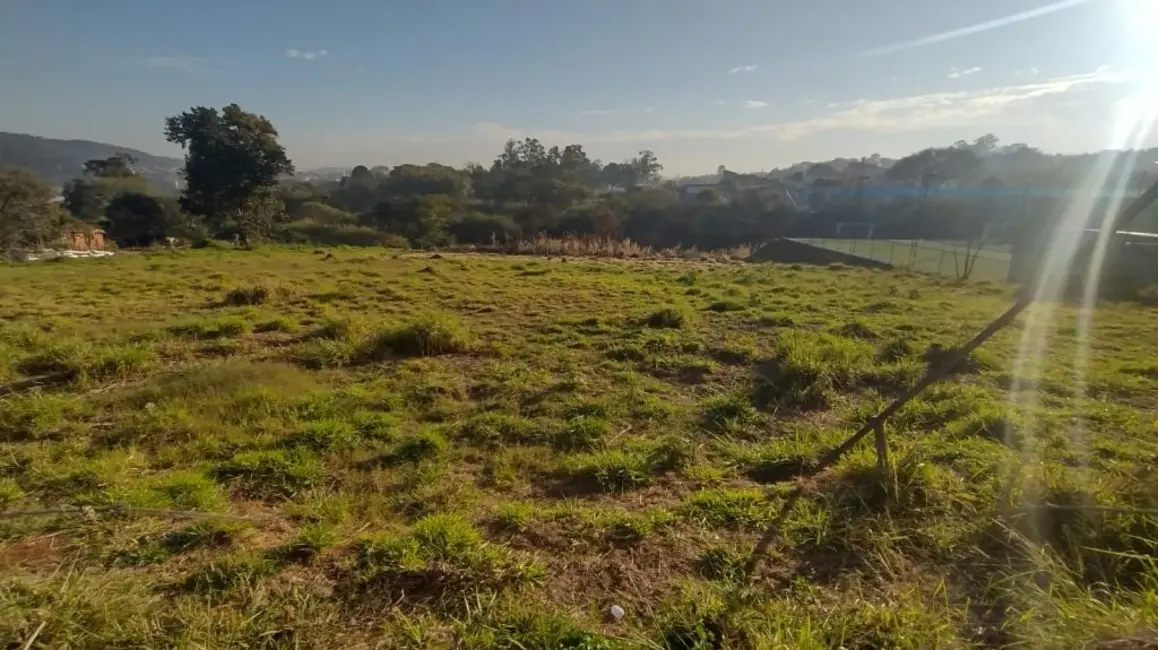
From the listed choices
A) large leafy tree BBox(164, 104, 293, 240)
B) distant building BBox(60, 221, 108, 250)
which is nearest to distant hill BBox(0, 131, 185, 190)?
distant building BBox(60, 221, 108, 250)

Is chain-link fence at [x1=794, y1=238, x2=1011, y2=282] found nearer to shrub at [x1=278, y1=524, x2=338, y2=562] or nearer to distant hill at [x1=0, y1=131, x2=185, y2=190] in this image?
shrub at [x1=278, y1=524, x2=338, y2=562]

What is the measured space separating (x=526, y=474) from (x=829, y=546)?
5.19 ft

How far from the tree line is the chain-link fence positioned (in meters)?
3.23

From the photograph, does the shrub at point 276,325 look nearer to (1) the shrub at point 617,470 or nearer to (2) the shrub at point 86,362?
(2) the shrub at point 86,362

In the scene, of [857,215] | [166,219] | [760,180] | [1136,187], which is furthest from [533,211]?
[760,180]

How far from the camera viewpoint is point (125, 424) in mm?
3604

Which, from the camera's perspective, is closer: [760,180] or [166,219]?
[166,219]

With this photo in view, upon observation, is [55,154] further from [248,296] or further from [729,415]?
[729,415]

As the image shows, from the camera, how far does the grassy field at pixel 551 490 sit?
1868 millimetres

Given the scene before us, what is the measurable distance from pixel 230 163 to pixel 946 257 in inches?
1031

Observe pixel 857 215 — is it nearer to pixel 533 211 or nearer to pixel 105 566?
pixel 533 211

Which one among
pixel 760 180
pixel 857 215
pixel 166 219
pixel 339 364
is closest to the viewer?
pixel 339 364

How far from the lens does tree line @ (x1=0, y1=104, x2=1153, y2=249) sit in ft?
74.1

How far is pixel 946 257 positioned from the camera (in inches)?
703
